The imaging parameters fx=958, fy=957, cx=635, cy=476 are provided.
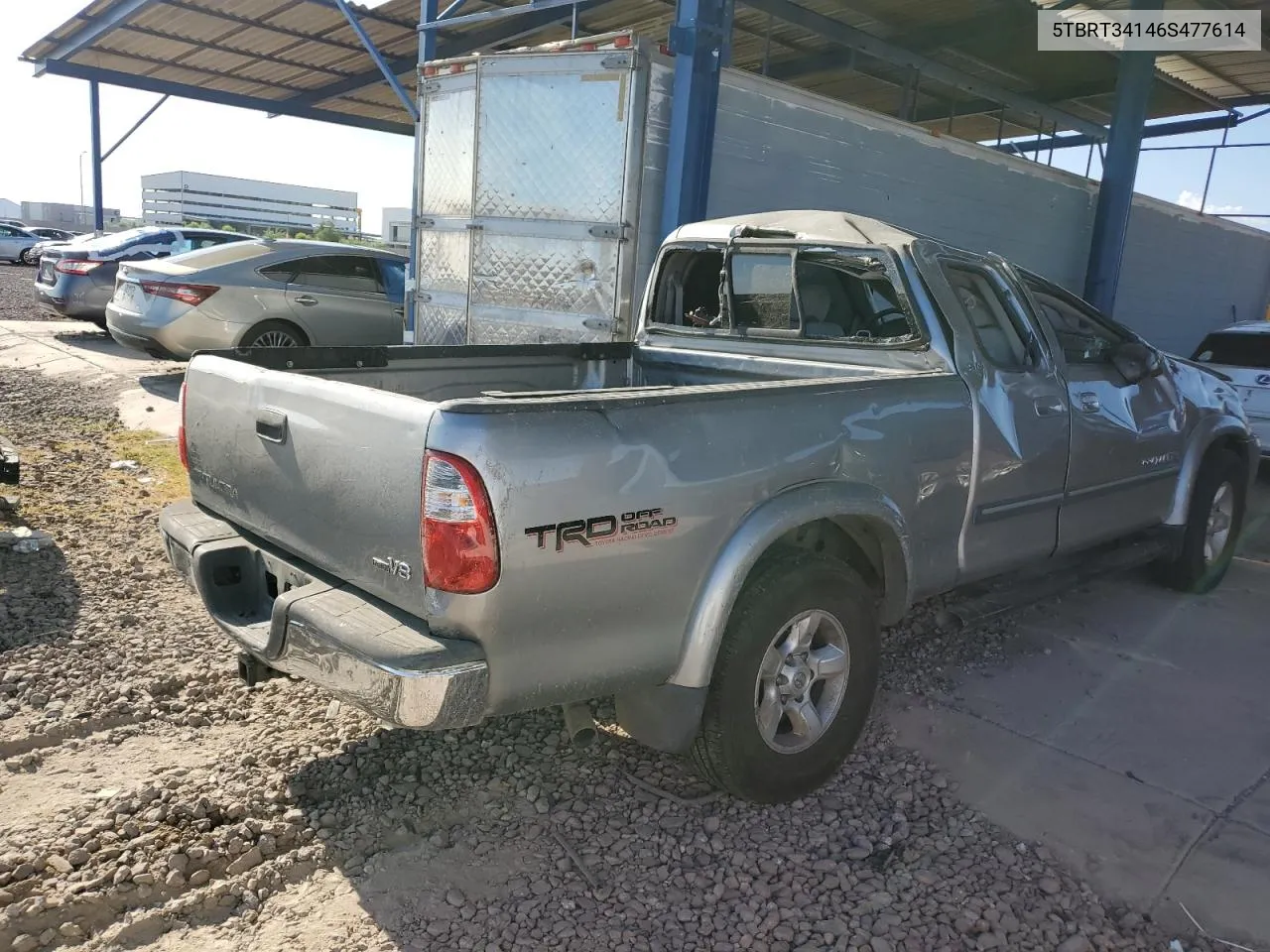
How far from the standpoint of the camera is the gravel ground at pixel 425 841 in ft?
8.20

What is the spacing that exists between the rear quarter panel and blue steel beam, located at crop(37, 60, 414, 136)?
723 inches

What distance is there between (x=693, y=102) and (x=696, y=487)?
15.3 feet

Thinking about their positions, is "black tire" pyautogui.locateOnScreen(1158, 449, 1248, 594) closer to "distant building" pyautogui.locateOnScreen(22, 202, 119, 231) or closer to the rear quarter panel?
the rear quarter panel

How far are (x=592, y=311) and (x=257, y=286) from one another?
474 cm

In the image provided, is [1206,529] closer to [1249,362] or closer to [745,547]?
[745,547]

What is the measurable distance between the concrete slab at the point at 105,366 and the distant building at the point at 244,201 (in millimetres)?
97154

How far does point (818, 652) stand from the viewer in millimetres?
3139

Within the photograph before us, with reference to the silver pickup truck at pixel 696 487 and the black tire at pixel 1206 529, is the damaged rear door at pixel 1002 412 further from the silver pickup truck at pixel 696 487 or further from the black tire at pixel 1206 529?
the black tire at pixel 1206 529

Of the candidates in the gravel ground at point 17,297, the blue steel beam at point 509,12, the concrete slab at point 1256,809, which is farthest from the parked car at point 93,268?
the concrete slab at point 1256,809

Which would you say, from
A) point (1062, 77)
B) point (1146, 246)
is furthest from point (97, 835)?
point (1062, 77)

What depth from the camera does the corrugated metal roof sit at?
11312 mm

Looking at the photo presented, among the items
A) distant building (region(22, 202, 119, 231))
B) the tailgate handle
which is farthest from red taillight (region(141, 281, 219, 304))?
distant building (region(22, 202, 119, 231))

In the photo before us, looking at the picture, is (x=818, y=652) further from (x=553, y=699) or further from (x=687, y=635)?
(x=553, y=699)

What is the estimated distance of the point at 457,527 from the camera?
2301 millimetres
